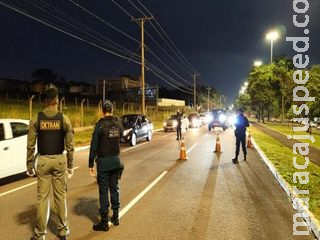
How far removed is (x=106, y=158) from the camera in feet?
22.3

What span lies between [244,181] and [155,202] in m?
3.72

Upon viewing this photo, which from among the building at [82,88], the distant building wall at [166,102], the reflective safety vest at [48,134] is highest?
the building at [82,88]

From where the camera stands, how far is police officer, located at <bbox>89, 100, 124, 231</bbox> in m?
6.77

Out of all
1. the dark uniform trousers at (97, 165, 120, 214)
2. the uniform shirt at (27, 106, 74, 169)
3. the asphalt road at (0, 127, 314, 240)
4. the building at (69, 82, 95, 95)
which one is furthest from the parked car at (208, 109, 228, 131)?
the building at (69, 82, 95, 95)

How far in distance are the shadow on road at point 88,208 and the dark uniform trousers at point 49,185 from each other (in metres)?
1.42

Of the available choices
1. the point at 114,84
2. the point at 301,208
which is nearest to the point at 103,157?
the point at 301,208

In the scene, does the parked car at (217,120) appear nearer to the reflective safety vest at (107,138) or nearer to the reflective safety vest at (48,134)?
the reflective safety vest at (107,138)

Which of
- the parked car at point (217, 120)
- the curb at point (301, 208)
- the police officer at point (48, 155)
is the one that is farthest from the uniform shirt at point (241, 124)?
the parked car at point (217, 120)

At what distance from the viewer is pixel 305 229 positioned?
709cm

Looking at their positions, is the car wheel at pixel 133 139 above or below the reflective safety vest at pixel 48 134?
below

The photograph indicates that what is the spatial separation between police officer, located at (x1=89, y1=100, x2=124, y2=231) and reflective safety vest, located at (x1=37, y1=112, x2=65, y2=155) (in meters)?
0.97

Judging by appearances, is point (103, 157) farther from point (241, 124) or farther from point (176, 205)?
point (241, 124)

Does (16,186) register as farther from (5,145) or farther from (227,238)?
(227,238)

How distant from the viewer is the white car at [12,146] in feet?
35.2
